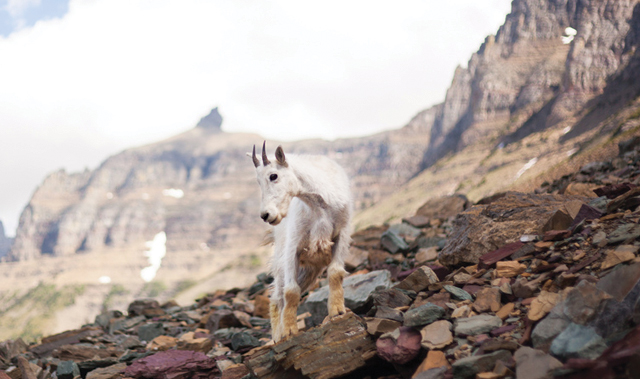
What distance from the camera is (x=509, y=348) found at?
4.41 meters

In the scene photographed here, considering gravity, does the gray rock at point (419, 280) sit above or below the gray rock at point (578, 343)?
below

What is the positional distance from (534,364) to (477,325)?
3.75ft

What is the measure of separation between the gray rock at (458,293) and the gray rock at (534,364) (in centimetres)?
183

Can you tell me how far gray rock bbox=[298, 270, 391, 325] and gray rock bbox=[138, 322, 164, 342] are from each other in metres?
4.47

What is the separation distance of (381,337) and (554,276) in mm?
2477

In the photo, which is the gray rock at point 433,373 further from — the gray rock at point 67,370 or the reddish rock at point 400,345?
the gray rock at point 67,370

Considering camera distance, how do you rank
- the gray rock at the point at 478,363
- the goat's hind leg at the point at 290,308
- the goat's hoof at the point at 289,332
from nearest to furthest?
the gray rock at the point at 478,363 < the goat's hoof at the point at 289,332 < the goat's hind leg at the point at 290,308

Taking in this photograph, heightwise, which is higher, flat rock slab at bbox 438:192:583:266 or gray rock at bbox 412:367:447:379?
flat rock slab at bbox 438:192:583:266

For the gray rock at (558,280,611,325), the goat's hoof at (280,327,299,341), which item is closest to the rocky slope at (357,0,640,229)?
the goat's hoof at (280,327,299,341)

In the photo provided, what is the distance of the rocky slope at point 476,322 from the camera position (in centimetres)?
411

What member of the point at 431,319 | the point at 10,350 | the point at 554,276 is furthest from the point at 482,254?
the point at 10,350

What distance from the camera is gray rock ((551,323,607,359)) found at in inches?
152

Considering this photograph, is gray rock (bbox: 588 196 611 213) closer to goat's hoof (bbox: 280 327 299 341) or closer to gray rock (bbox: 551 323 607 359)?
gray rock (bbox: 551 323 607 359)

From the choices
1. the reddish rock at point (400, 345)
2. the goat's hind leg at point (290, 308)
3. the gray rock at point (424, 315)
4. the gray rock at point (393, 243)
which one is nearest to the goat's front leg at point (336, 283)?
the goat's hind leg at point (290, 308)
